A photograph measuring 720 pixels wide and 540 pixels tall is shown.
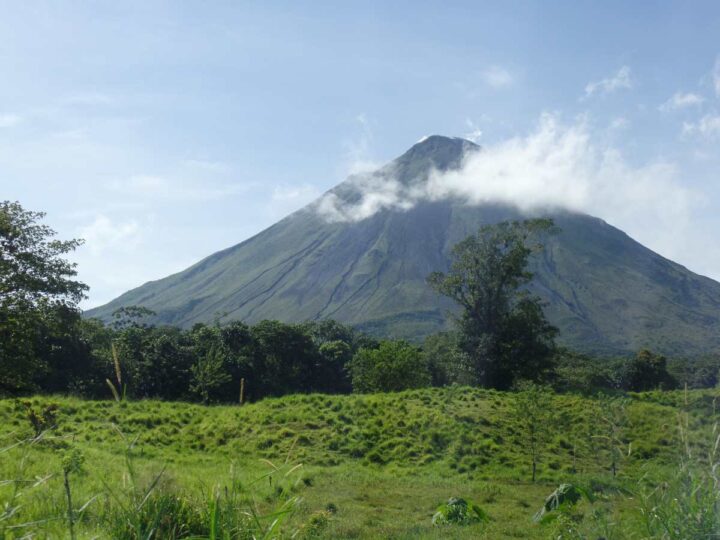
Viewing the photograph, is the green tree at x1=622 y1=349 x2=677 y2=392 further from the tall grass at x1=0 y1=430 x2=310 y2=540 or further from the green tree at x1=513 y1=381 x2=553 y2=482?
the tall grass at x1=0 y1=430 x2=310 y2=540

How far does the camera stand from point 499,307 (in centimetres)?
2800

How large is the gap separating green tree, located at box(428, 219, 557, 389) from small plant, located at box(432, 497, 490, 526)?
63.6ft

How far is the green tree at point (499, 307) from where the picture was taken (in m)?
27.1

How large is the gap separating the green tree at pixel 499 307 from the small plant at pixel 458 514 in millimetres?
19372

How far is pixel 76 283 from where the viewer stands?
1605 cm

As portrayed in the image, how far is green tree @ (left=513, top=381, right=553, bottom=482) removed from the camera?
44.3ft

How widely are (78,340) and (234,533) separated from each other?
102 ft

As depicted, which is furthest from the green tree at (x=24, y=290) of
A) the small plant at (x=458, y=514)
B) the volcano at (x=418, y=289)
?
the volcano at (x=418, y=289)

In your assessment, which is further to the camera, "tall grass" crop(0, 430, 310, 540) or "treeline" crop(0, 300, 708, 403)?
"treeline" crop(0, 300, 708, 403)

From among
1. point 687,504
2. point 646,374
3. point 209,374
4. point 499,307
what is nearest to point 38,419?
point 209,374

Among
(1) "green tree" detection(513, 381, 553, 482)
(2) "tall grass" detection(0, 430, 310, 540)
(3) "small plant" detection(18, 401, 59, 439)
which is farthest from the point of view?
(1) "green tree" detection(513, 381, 553, 482)

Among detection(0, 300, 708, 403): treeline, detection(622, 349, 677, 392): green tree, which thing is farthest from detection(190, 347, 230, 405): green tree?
detection(622, 349, 677, 392): green tree

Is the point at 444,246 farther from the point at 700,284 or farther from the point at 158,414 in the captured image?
the point at 158,414

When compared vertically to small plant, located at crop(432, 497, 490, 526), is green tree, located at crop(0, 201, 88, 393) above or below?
above
